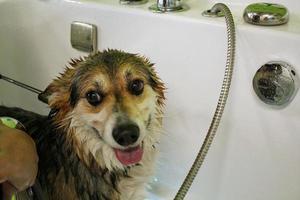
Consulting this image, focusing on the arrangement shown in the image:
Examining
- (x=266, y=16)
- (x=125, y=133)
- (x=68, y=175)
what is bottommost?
(x=68, y=175)

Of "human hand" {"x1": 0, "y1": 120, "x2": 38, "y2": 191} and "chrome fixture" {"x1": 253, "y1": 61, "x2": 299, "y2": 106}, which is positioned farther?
"chrome fixture" {"x1": 253, "y1": 61, "x2": 299, "y2": 106}

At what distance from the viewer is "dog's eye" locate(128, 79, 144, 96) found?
503 mm

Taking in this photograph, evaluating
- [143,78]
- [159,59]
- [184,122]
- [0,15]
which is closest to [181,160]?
[184,122]

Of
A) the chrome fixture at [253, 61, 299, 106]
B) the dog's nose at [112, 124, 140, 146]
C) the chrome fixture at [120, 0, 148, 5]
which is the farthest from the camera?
the chrome fixture at [120, 0, 148, 5]

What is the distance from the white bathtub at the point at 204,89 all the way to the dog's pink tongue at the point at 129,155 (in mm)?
132

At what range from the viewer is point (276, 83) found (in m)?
0.65

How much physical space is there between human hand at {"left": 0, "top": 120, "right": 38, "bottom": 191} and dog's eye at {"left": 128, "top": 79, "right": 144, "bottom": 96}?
0.16m

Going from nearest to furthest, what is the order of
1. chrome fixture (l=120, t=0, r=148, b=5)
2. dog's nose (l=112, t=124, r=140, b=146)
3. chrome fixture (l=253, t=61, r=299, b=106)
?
1. dog's nose (l=112, t=124, r=140, b=146)
2. chrome fixture (l=253, t=61, r=299, b=106)
3. chrome fixture (l=120, t=0, r=148, b=5)

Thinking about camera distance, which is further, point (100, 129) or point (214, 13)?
point (214, 13)

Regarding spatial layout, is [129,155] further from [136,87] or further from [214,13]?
[214,13]

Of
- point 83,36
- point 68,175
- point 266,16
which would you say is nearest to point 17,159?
point 68,175

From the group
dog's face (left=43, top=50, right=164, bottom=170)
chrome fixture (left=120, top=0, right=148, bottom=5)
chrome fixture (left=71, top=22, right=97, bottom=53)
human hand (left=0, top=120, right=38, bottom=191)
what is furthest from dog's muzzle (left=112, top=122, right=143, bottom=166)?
chrome fixture (left=120, top=0, right=148, bottom=5)

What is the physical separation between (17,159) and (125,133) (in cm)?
14

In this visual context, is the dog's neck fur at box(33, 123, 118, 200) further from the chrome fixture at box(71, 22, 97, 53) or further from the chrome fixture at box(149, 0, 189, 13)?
the chrome fixture at box(149, 0, 189, 13)
